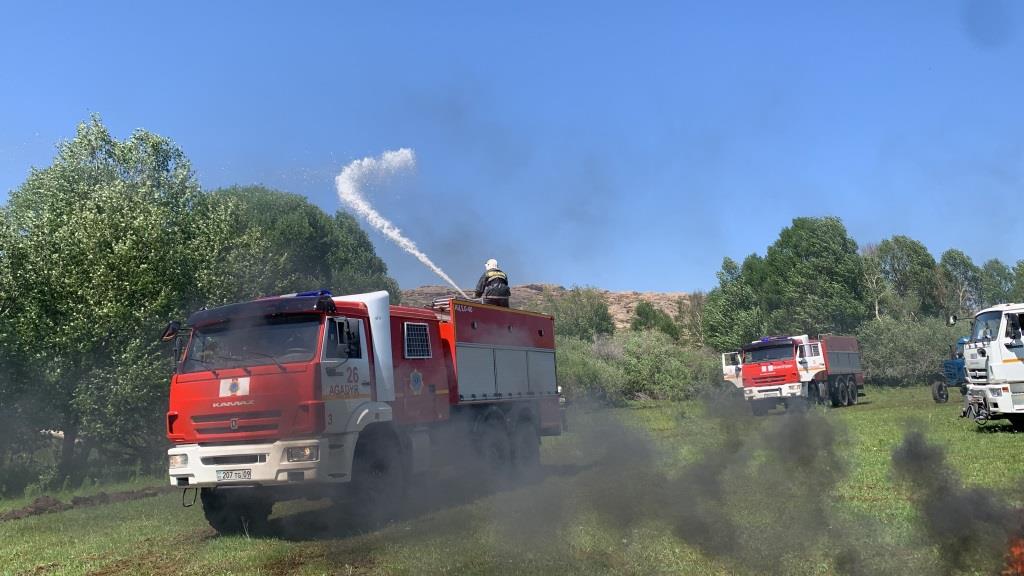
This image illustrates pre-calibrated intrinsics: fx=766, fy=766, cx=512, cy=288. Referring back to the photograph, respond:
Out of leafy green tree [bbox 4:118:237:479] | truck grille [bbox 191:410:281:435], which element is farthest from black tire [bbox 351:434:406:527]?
leafy green tree [bbox 4:118:237:479]

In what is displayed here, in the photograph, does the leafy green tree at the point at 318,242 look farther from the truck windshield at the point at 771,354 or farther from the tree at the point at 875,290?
the tree at the point at 875,290

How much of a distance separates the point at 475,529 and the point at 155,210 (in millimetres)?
17259

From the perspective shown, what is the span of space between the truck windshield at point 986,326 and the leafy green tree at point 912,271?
5593 centimetres

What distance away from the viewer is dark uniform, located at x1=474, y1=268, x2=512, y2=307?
52.3 ft

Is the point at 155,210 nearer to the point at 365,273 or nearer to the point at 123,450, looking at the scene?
the point at 123,450

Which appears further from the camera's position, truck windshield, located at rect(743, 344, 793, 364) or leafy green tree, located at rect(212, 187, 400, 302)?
leafy green tree, located at rect(212, 187, 400, 302)

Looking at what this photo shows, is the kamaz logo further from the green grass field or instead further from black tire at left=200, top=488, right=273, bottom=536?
the green grass field

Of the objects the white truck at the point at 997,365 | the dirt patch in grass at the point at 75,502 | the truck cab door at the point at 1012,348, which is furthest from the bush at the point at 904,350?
the dirt patch in grass at the point at 75,502

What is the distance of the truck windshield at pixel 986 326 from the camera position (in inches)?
742

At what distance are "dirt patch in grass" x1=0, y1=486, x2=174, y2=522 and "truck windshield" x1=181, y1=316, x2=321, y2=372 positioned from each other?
6904 millimetres

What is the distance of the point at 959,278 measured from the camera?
73625 mm

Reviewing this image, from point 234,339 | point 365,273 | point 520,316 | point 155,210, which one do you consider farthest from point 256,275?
point 365,273

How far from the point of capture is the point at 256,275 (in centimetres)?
2550

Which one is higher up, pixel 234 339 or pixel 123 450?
pixel 234 339
